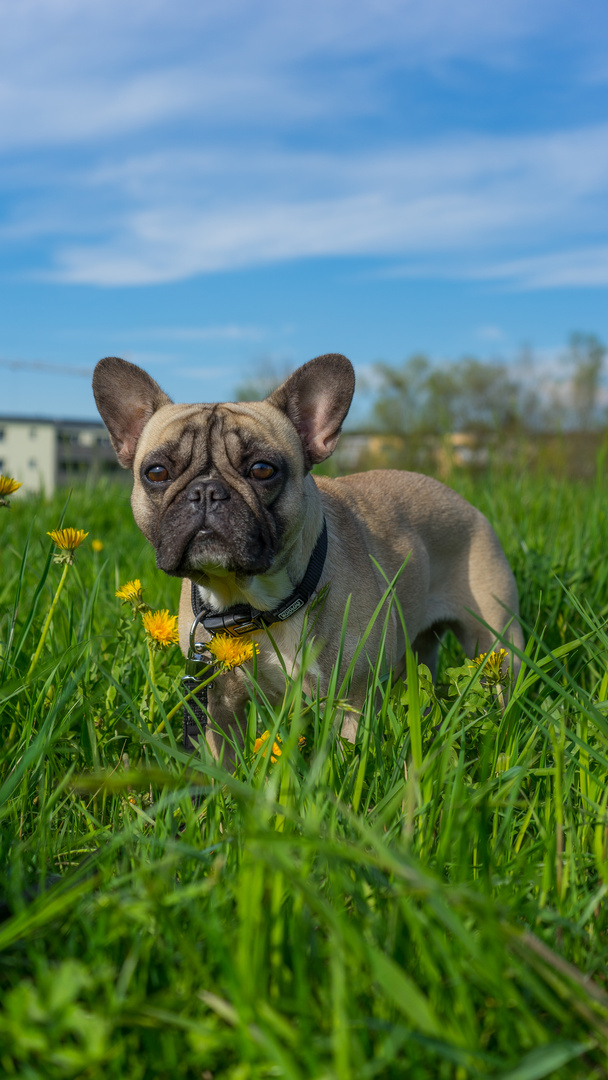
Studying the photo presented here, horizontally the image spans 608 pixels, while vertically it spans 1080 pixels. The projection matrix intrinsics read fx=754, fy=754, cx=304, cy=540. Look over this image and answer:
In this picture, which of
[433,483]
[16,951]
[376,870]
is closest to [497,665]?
[376,870]

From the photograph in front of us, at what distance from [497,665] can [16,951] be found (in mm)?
1487

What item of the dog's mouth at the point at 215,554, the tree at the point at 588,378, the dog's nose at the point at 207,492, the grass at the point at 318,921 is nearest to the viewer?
the grass at the point at 318,921

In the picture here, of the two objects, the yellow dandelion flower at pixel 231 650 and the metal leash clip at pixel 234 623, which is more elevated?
the yellow dandelion flower at pixel 231 650

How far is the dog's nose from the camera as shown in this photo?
2691 millimetres

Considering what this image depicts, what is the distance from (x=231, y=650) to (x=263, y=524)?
65 cm

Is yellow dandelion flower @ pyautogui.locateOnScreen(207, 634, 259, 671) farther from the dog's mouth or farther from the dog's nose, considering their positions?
the dog's nose

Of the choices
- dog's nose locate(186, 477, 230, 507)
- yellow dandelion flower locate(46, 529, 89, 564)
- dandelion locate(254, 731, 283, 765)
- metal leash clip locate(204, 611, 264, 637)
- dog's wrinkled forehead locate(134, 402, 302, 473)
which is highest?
dog's wrinkled forehead locate(134, 402, 302, 473)

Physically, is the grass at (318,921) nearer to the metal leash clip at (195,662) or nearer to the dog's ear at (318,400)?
the metal leash clip at (195,662)

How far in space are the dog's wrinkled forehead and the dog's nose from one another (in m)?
0.15

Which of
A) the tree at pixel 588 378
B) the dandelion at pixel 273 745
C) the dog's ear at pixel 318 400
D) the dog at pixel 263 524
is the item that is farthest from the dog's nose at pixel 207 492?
the tree at pixel 588 378

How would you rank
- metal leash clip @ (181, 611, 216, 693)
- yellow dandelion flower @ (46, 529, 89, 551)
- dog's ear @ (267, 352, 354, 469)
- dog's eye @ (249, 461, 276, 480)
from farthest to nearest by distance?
dog's ear @ (267, 352, 354, 469) < dog's eye @ (249, 461, 276, 480) < metal leash clip @ (181, 611, 216, 693) < yellow dandelion flower @ (46, 529, 89, 551)

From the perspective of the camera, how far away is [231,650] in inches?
84.9

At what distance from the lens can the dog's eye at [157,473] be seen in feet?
9.65

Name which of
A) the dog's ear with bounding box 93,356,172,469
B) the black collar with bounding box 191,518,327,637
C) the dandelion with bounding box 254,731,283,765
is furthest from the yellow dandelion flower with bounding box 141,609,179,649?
the dog's ear with bounding box 93,356,172,469
